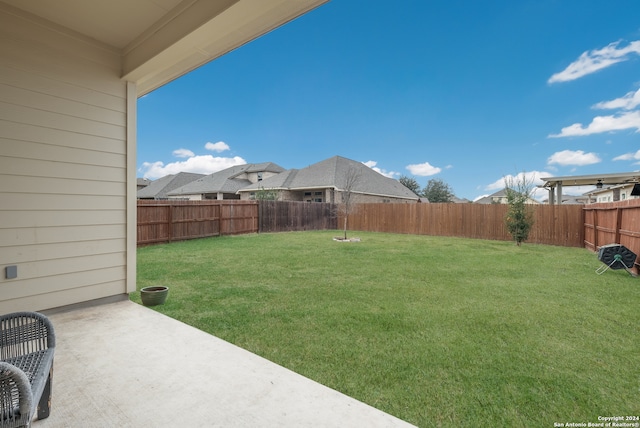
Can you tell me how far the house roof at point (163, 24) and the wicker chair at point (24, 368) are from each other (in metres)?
2.33

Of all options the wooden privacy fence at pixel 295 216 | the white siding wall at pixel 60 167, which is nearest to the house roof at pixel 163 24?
the white siding wall at pixel 60 167

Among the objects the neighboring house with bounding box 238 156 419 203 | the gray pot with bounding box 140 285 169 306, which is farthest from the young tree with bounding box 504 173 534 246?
the gray pot with bounding box 140 285 169 306

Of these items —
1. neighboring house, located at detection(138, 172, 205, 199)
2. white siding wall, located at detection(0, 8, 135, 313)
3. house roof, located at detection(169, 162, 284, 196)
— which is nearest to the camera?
white siding wall, located at detection(0, 8, 135, 313)

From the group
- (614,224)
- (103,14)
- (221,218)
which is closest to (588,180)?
(614,224)

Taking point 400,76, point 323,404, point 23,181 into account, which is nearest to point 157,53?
point 23,181

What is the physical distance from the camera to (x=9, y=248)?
2811 millimetres

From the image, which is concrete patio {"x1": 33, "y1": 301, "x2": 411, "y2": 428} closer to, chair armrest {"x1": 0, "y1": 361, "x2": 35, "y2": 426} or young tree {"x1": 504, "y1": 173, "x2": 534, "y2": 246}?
chair armrest {"x1": 0, "y1": 361, "x2": 35, "y2": 426}

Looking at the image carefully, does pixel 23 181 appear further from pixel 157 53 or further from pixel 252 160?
pixel 252 160

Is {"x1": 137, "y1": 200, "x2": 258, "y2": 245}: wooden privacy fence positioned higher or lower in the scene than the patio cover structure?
lower

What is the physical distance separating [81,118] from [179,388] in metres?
3.05

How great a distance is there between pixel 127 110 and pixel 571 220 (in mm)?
13006

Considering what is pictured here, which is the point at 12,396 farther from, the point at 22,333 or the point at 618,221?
the point at 618,221

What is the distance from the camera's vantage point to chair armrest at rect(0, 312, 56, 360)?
1.51 meters

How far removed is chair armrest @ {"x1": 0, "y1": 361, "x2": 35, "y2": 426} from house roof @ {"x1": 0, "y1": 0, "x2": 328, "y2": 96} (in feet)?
7.74
